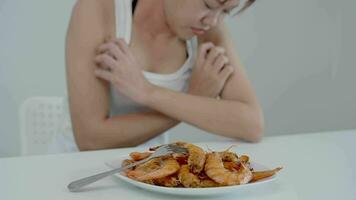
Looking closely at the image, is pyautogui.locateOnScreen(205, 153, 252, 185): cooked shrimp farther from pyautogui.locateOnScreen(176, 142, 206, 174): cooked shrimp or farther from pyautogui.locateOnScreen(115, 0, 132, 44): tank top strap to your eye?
pyautogui.locateOnScreen(115, 0, 132, 44): tank top strap

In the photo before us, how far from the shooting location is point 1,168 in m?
1.02

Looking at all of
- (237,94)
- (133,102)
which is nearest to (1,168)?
(133,102)

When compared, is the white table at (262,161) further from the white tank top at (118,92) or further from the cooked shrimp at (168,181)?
the white tank top at (118,92)

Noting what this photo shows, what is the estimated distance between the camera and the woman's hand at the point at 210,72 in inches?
56.5

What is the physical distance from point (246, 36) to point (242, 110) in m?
1.47

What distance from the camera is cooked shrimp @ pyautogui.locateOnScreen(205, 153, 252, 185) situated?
839 mm

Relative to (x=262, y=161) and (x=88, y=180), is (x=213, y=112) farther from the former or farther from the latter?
(x=88, y=180)

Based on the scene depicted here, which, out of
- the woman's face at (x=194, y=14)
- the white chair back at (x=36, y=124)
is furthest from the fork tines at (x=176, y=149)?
the white chair back at (x=36, y=124)

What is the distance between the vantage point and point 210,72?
1.44 metres

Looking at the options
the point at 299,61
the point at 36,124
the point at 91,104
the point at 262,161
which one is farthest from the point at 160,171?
the point at 299,61

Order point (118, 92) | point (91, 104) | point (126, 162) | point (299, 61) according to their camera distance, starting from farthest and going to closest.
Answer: point (299, 61), point (118, 92), point (91, 104), point (126, 162)

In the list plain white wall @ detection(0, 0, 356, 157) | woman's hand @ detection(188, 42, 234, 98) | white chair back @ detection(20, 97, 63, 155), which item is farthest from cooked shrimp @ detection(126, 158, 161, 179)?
plain white wall @ detection(0, 0, 356, 157)

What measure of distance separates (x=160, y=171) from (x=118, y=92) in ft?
1.99

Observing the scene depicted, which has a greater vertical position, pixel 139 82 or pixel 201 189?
pixel 139 82
